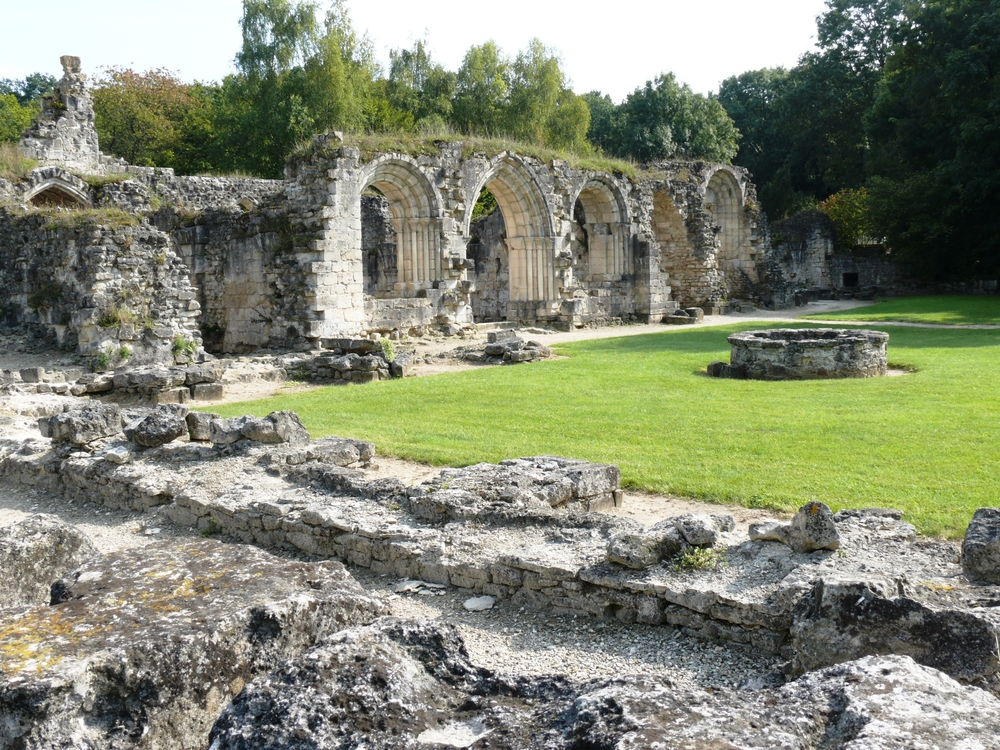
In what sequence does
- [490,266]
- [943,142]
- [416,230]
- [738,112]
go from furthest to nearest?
[738,112]
[943,142]
[490,266]
[416,230]

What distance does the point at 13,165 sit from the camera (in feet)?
61.0

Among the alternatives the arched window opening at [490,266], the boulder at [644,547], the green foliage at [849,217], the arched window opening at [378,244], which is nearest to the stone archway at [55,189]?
the arched window opening at [378,244]

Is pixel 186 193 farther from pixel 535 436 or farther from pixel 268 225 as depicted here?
pixel 535 436

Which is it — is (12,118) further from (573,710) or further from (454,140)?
(573,710)

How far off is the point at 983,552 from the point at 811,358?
8564 millimetres

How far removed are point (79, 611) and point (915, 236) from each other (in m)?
31.0

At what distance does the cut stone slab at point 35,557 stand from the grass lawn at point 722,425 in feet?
11.2

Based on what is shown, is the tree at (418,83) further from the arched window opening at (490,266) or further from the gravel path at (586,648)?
the gravel path at (586,648)

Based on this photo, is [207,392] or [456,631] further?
[207,392]

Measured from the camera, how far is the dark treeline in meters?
28.6

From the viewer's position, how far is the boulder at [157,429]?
6930mm

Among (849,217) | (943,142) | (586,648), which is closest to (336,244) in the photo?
(586,648)

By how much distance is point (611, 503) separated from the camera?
5926 mm

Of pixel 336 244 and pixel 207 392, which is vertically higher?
pixel 336 244
